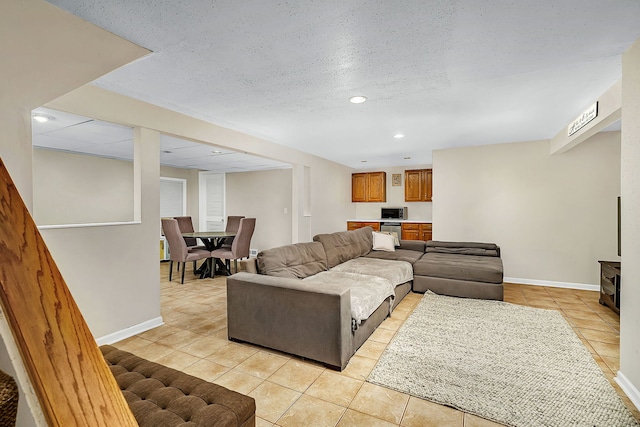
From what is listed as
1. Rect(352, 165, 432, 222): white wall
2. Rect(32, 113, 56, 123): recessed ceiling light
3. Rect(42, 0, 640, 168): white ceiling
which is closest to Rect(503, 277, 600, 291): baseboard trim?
Rect(42, 0, 640, 168): white ceiling

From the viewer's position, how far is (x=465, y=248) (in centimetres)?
496

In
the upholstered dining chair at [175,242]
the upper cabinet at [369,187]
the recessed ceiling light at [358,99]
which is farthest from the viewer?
the upper cabinet at [369,187]

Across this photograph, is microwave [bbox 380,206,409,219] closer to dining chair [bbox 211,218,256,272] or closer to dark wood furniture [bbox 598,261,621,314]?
dining chair [bbox 211,218,256,272]

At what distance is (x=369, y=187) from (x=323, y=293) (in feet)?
18.8

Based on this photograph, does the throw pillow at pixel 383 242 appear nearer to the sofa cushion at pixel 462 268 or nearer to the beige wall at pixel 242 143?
the sofa cushion at pixel 462 268

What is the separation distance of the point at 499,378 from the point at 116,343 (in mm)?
3209

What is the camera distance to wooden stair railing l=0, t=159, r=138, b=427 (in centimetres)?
44

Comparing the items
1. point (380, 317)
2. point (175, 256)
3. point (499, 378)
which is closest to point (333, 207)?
point (175, 256)

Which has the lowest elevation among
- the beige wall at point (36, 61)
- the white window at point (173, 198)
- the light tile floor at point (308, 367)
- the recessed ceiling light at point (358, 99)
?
the light tile floor at point (308, 367)

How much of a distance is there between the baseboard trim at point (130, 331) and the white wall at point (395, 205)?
503 centimetres

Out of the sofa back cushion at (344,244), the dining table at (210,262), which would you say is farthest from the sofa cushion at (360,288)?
the dining table at (210,262)

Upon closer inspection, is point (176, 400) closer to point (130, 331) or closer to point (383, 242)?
point (130, 331)

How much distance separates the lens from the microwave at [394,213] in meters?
7.47

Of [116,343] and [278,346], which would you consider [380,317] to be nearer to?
[278,346]
